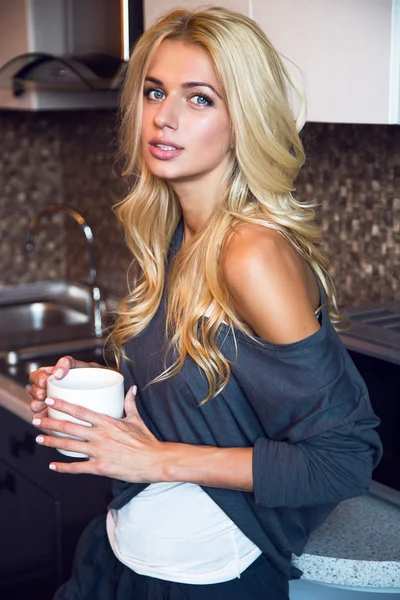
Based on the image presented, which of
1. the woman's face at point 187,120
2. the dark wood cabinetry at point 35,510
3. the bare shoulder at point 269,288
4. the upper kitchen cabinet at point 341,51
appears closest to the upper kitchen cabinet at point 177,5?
the upper kitchen cabinet at point 341,51

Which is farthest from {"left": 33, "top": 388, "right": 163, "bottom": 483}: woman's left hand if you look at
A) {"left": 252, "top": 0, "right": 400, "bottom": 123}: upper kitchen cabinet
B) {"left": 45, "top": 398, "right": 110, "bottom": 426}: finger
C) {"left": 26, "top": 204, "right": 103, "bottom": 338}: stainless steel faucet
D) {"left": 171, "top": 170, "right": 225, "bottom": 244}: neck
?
{"left": 26, "top": 204, "right": 103, "bottom": 338}: stainless steel faucet

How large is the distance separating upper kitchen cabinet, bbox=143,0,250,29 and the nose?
1.76 feet

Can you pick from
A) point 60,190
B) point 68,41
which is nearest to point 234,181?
point 68,41

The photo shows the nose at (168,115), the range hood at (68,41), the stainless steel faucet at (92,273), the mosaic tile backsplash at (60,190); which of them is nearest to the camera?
the nose at (168,115)

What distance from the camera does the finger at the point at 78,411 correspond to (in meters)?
1.27

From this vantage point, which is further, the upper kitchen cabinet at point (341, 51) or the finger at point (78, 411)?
the upper kitchen cabinet at point (341, 51)

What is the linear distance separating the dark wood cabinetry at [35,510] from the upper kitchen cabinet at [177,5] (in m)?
1.02

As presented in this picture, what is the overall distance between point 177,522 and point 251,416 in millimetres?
205

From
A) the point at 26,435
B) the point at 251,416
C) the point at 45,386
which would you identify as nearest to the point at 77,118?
the point at 26,435

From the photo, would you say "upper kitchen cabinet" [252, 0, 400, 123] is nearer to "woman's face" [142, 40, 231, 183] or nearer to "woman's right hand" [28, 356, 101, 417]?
"woman's face" [142, 40, 231, 183]

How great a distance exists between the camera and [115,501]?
57.3 inches

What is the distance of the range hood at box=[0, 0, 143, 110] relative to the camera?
2.19 m

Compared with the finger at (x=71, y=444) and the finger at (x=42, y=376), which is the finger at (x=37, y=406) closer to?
the finger at (x=42, y=376)

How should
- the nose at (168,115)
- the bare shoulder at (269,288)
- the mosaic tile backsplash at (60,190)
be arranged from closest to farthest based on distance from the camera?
the bare shoulder at (269,288), the nose at (168,115), the mosaic tile backsplash at (60,190)
